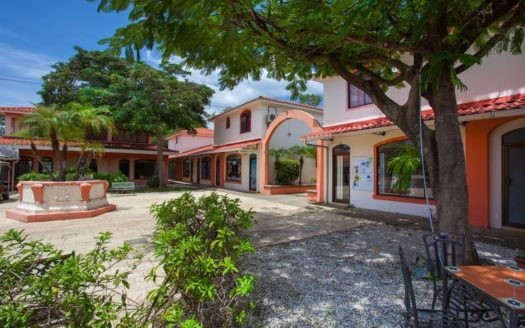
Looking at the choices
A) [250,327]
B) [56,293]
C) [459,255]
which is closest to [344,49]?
[459,255]

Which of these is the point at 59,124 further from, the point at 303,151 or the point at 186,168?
the point at 186,168

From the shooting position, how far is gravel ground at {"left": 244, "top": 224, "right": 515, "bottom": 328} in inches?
120

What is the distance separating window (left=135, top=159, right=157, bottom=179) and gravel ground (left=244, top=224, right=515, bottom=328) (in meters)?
21.2

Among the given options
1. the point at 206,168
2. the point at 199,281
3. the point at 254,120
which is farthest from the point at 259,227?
the point at 206,168

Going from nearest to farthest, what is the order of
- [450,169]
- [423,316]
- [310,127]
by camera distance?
[423,316] → [450,169] → [310,127]

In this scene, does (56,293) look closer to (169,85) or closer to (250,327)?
(250,327)

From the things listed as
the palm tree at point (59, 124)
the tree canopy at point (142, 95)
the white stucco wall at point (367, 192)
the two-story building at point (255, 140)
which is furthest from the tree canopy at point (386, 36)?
the tree canopy at point (142, 95)

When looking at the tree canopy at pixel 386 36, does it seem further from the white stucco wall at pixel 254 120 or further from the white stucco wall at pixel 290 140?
the white stucco wall at pixel 290 140

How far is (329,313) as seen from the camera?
3.12m

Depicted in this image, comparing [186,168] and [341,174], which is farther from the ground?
[186,168]

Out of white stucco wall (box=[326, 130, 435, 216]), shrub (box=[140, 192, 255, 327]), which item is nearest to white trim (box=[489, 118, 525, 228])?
white stucco wall (box=[326, 130, 435, 216])

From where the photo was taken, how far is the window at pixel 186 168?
1172 inches

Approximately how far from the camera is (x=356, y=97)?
11602mm

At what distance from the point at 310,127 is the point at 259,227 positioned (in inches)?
330
